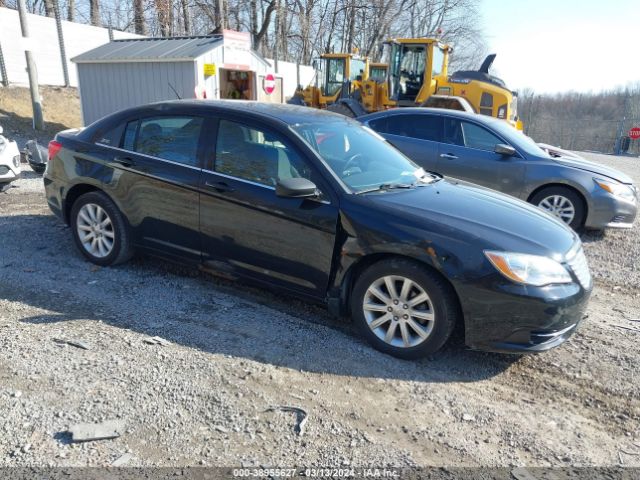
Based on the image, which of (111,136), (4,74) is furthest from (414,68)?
(4,74)

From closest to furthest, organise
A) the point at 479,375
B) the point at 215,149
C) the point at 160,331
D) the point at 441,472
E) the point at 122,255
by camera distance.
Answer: the point at 441,472 < the point at 479,375 < the point at 160,331 < the point at 215,149 < the point at 122,255

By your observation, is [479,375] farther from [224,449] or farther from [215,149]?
[215,149]

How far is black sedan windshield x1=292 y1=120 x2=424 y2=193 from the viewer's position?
12.9 feet

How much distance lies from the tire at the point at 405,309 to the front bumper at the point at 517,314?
0.44ft

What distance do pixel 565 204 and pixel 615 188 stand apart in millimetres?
662

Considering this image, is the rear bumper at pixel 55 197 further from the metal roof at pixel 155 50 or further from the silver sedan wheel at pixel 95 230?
the metal roof at pixel 155 50

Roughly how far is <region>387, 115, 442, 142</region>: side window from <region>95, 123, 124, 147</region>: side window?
14.4 ft

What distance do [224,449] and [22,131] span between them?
15.2 metres

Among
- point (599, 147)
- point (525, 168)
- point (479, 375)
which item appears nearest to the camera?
point (479, 375)

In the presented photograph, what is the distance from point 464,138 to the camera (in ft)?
24.2

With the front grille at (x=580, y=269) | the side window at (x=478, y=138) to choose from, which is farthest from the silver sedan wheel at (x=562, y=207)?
the front grille at (x=580, y=269)

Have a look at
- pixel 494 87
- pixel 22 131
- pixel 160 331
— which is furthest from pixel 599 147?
pixel 160 331

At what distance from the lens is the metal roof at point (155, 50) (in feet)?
40.9

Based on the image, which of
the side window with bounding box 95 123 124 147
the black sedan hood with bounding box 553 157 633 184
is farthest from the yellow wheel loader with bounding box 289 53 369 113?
the side window with bounding box 95 123 124 147
